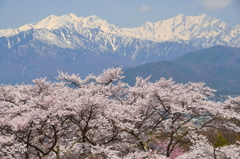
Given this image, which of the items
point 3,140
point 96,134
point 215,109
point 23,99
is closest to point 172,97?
point 215,109

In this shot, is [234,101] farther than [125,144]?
Yes

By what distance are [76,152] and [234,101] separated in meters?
20.8

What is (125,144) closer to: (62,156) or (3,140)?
(62,156)

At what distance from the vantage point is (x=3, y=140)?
12.3 meters

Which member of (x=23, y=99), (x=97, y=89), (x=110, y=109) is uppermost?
(x=97, y=89)

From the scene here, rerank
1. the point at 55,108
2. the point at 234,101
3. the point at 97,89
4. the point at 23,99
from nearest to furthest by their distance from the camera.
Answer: the point at 55,108, the point at 23,99, the point at 97,89, the point at 234,101

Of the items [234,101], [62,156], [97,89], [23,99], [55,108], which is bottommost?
[62,156]

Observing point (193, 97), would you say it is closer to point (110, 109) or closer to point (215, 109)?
point (215, 109)

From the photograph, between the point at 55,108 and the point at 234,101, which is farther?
the point at 234,101

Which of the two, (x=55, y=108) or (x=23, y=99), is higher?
(x=23, y=99)

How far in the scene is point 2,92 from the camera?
63.4ft

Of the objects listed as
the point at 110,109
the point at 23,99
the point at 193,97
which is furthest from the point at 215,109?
the point at 23,99

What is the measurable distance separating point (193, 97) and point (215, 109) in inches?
65.6

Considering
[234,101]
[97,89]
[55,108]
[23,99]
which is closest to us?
[55,108]
